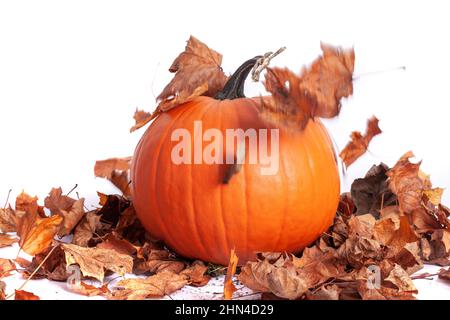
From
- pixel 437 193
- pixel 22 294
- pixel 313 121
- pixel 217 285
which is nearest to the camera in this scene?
pixel 22 294

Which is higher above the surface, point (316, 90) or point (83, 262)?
point (316, 90)

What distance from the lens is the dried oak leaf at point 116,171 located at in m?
2.29

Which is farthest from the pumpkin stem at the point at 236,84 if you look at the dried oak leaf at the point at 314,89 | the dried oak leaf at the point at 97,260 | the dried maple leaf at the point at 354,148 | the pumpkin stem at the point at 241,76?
the dried oak leaf at the point at 97,260

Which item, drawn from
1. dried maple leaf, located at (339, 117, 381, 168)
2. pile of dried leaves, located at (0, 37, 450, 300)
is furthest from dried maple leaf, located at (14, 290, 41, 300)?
dried maple leaf, located at (339, 117, 381, 168)

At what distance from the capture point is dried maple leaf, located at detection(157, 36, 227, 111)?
1.91 meters

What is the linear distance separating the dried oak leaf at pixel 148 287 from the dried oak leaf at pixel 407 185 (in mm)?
684

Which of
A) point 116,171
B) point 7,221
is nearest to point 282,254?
point 116,171

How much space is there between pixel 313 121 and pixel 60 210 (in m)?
0.73

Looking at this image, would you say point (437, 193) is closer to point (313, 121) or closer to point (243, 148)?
point (313, 121)

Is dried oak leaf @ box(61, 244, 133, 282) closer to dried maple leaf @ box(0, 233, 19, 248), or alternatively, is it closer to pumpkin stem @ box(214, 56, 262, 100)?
dried maple leaf @ box(0, 233, 19, 248)

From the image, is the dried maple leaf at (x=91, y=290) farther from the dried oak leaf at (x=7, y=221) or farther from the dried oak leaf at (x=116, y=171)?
the dried oak leaf at (x=116, y=171)

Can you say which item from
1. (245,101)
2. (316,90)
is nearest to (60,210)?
(245,101)

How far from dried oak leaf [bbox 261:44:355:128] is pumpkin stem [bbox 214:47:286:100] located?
0.46 ft

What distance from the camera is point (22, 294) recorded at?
1.64 metres
